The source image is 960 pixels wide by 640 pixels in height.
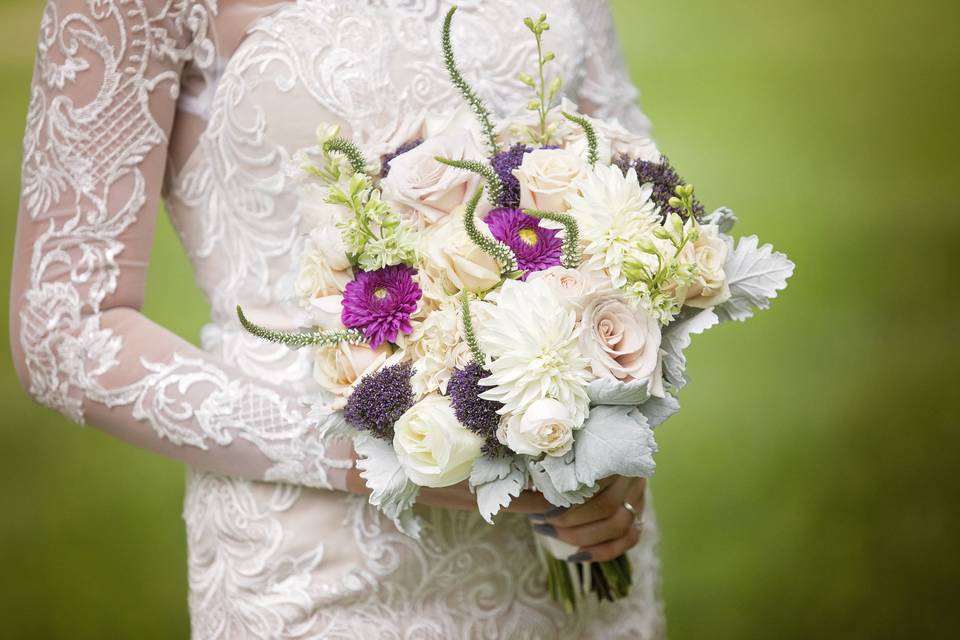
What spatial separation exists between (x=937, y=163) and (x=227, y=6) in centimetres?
272

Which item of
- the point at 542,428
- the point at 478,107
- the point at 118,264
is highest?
the point at 478,107

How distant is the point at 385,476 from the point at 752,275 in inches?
16.4

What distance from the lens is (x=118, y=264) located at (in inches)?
48.0

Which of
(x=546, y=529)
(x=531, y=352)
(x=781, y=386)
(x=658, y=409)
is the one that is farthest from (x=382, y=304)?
(x=781, y=386)

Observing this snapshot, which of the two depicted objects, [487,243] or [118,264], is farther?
[118,264]

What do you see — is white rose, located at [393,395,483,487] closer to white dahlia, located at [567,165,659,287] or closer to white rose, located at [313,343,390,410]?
white rose, located at [313,343,390,410]

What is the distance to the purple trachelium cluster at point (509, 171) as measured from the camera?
0.97m

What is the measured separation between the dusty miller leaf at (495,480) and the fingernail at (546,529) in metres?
0.27

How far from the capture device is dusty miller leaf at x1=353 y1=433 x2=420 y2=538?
92 centimetres

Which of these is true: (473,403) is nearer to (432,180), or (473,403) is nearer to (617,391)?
(617,391)

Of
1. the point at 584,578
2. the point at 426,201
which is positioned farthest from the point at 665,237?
the point at 584,578

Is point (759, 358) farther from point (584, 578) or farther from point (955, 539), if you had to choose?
point (584, 578)

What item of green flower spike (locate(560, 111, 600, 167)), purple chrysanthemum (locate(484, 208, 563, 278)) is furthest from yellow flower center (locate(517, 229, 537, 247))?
green flower spike (locate(560, 111, 600, 167))

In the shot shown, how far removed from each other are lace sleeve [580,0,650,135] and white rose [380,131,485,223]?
0.56m
